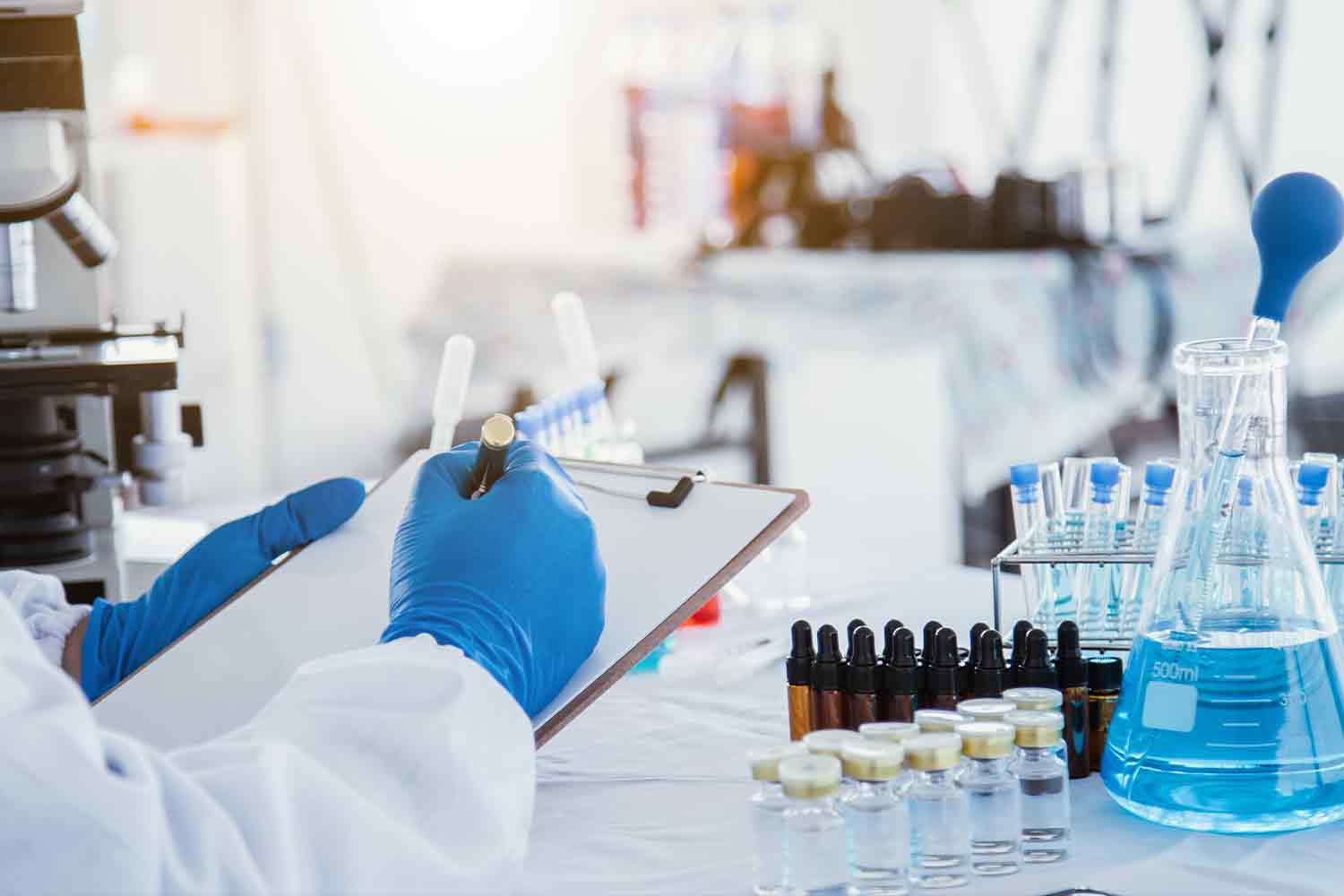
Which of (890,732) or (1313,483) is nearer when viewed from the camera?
(890,732)

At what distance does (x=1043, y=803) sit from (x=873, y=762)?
137 millimetres

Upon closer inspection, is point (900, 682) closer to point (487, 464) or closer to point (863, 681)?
point (863, 681)

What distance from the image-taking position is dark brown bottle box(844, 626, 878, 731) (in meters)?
0.89

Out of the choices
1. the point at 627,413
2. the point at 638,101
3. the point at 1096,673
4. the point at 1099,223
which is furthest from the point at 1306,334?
the point at 1096,673

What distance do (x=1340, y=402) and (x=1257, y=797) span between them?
276cm

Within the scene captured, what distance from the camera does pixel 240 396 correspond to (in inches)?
168

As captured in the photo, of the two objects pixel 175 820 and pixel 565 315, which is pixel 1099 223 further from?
pixel 175 820

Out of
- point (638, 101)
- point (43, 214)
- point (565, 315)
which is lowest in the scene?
point (565, 315)

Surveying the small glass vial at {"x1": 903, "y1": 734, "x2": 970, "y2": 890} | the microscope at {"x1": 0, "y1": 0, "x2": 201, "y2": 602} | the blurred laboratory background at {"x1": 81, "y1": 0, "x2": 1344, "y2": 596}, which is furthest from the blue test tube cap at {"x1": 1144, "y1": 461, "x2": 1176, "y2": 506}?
the microscope at {"x1": 0, "y1": 0, "x2": 201, "y2": 602}

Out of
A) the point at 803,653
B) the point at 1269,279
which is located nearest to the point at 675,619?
the point at 803,653

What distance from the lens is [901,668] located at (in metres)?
0.88

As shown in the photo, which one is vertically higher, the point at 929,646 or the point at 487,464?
the point at 487,464

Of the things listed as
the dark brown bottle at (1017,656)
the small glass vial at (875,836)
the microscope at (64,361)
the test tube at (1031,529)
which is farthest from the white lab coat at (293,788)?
the microscope at (64,361)

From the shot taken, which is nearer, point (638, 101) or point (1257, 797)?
point (1257, 797)
